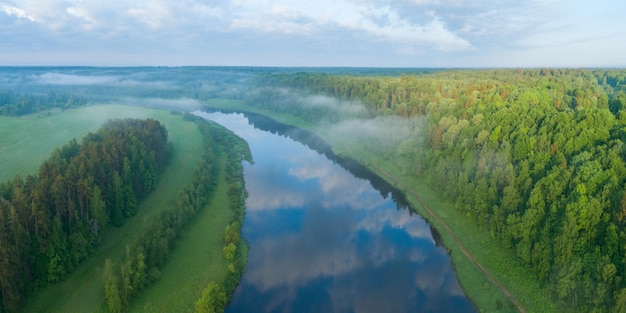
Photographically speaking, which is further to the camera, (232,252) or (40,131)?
(40,131)

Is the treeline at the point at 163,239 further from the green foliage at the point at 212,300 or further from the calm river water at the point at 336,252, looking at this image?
the calm river water at the point at 336,252

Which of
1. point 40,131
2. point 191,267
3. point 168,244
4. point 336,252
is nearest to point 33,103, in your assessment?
point 40,131

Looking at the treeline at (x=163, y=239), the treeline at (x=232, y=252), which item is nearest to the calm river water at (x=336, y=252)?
the treeline at (x=232, y=252)

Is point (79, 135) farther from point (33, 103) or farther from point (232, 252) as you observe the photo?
point (232, 252)

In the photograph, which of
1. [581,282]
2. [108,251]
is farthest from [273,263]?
[581,282]

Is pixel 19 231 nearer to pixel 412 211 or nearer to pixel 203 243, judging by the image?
pixel 203 243

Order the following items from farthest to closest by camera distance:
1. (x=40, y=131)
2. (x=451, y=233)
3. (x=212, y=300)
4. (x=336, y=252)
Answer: (x=40, y=131) → (x=451, y=233) → (x=336, y=252) → (x=212, y=300)
